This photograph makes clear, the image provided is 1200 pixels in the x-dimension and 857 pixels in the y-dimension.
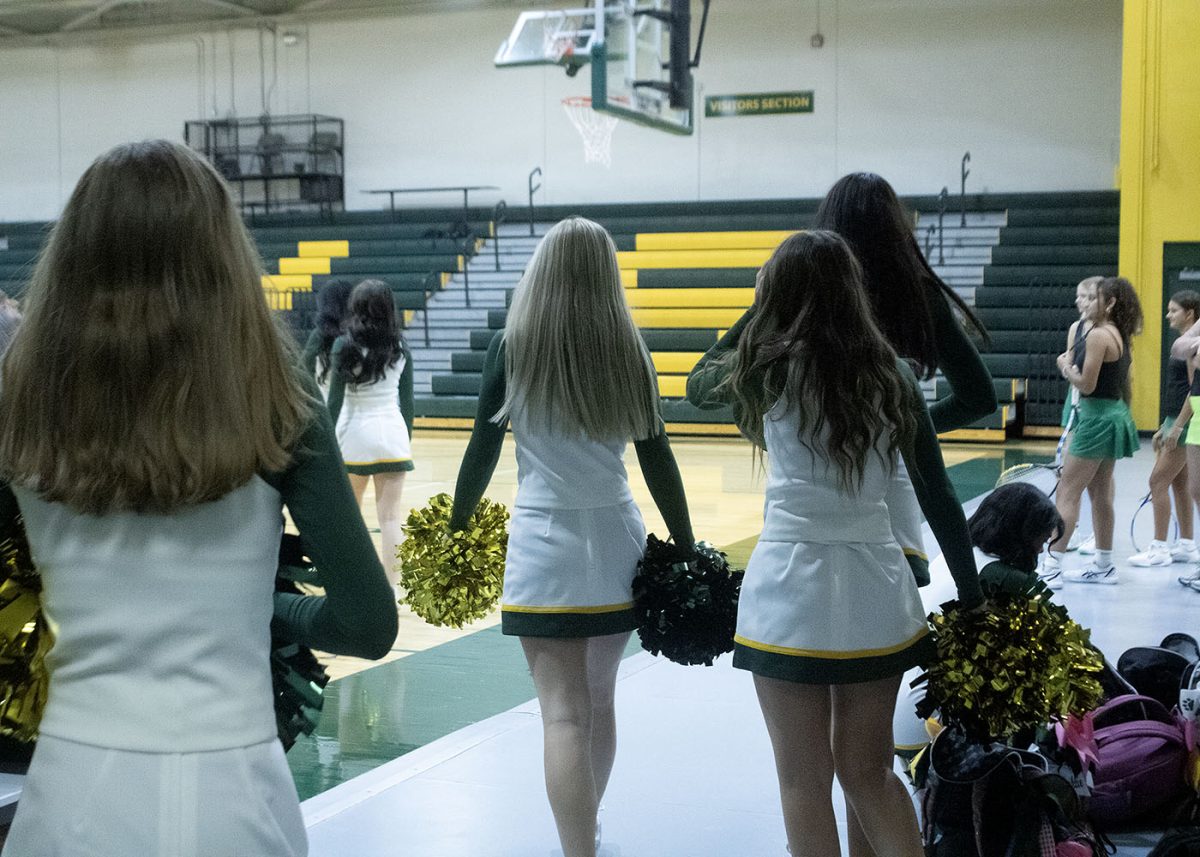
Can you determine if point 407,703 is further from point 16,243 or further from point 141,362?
point 16,243

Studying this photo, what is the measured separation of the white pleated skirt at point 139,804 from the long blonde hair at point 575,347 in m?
1.48

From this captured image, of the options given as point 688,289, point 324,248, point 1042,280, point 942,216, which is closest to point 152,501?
point 1042,280

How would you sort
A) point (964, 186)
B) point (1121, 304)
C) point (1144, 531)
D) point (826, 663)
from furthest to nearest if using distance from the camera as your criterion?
point (964, 186)
point (1144, 531)
point (1121, 304)
point (826, 663)

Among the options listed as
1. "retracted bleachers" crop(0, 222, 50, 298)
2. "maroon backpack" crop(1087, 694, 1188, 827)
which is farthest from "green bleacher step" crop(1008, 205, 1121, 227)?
"retracted bleachers" crop(0, 222, 50, 298)

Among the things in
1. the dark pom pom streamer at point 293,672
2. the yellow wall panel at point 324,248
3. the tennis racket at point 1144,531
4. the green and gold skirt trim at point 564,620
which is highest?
the yellow wall panel at point 324,248

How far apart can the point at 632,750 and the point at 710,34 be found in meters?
15.0

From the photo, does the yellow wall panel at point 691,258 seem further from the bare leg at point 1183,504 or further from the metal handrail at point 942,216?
the bare leg at point 1183,504

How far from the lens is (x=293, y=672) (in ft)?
4.88

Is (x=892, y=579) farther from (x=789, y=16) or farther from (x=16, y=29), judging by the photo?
(x=16, y=29)

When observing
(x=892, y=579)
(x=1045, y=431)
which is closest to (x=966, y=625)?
(x=892, y=579)

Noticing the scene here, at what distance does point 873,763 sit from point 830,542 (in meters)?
0.37

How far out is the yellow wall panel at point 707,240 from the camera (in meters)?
16.3

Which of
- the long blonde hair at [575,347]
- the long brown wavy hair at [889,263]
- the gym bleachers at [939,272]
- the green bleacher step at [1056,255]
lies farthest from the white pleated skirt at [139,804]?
the green bleacher step at [1056,255]

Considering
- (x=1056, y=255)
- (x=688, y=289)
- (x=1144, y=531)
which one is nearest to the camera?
(x=1144, y=531)
